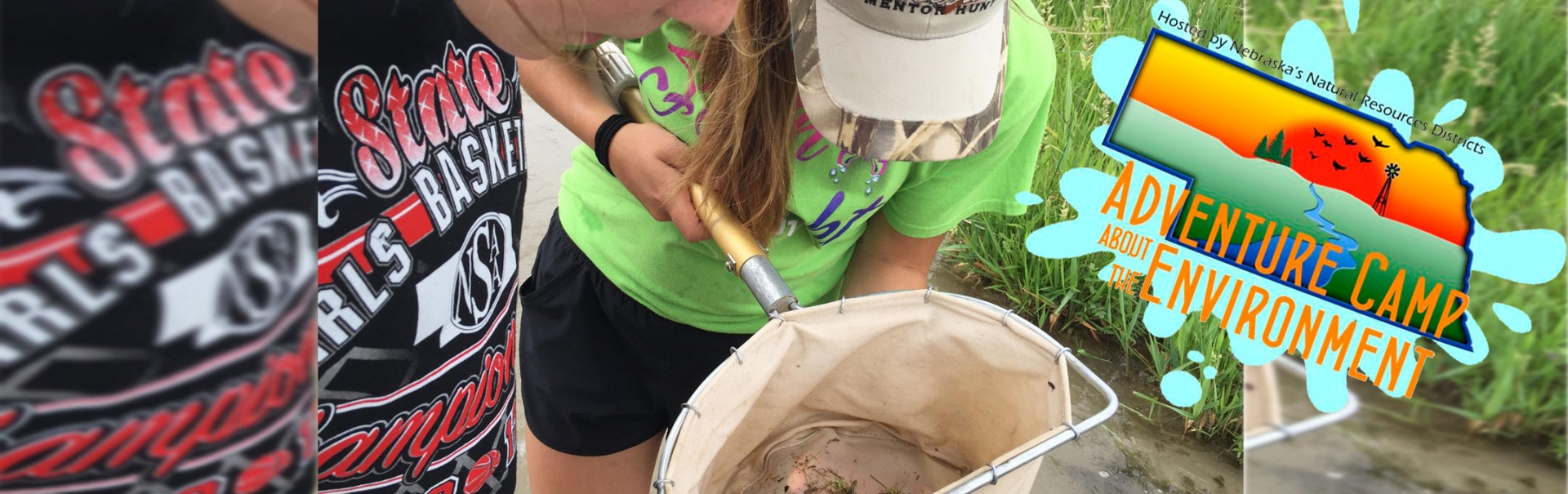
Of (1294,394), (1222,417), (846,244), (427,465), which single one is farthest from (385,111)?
(1222,417)

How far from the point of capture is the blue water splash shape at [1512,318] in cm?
88

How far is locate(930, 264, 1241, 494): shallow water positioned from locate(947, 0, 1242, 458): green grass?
30 mm

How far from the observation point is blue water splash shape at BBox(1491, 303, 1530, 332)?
0.88 metres

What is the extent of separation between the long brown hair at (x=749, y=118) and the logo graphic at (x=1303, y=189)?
0.67m

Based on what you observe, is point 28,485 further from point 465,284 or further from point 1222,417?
point 1222,417

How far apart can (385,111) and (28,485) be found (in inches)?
13.9

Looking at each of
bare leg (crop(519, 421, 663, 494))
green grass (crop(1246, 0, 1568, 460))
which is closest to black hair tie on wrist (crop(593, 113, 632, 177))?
bare leg (crop(519, 421, 663, 494))

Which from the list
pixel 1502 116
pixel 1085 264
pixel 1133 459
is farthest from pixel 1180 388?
pixel 1502 116

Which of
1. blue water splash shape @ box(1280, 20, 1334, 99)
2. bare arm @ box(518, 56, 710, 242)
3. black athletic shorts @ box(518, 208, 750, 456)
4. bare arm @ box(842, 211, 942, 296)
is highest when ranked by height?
blue water splash shape @ box(1280, 20, 1334, 99)

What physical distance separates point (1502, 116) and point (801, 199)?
673mm

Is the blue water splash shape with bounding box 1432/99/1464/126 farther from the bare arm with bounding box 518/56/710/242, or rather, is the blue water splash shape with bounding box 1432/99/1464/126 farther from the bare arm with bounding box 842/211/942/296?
the bare arm with bounding box 518/56/710/242

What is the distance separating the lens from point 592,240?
1096 millimetres

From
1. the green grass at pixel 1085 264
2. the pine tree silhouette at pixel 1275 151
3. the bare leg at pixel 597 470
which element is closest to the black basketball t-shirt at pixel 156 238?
the bare leg at pixel 597 470

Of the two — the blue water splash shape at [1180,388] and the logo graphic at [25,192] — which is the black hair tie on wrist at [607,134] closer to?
the logo graphic at [25,192]
